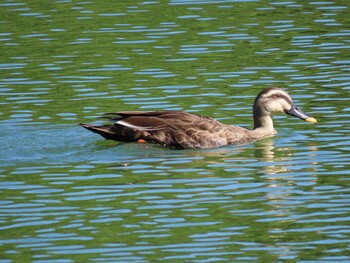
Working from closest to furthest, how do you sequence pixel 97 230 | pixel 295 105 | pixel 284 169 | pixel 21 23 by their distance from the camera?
pixel 97 230 → pixel 284 169 → pixel 295 105 → pixel 21 23

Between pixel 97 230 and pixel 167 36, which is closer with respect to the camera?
pixel 97 230

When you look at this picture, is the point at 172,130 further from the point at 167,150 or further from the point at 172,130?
the point at 167,150

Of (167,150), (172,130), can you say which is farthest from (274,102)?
(167,150)

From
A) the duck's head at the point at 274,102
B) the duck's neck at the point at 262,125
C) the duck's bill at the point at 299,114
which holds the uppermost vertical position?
the duck's head at the point at 274,102

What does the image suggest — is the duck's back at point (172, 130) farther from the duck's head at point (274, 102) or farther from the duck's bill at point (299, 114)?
the duck's bill at point (299, 114)

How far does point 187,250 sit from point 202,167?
400 cm

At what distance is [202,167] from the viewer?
53.2 ft

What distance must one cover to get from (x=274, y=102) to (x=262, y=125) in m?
0.39

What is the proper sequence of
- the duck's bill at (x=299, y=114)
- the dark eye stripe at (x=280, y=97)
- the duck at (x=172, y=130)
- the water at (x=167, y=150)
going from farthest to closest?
the dark eye stripe at (x=280, y=97), the duck's bill at (x=299, y=114), the duck at (x=172, y=130), the water at (x=167, y=150)

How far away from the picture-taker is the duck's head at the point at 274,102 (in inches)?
729

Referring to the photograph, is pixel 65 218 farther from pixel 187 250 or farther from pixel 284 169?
pixel 284 169

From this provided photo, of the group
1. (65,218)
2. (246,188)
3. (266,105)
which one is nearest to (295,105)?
(266,105)

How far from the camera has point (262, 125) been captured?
1848 cm

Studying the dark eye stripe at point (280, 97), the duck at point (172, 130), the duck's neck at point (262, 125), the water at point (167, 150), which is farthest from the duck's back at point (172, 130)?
the dark eye stripe at point (280, 97)
